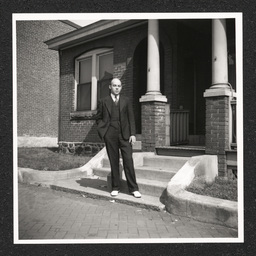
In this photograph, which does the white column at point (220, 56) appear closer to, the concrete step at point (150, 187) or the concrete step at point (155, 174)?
the concrete step at point (155, 174)

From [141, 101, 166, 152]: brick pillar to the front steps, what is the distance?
33 cm

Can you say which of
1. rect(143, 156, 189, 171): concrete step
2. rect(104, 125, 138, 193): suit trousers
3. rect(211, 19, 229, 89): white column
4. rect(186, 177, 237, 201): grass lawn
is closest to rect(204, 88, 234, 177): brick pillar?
rect(211, 19, 229, 89): white column

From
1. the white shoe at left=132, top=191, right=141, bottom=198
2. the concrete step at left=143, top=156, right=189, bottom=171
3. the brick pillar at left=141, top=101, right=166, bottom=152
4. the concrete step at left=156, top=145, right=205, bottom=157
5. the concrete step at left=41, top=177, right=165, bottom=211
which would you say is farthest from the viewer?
the brick pillar at left=141, top=101, right=166, bottom=152

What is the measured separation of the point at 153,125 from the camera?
5180 mm

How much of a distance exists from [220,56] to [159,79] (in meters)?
1.64

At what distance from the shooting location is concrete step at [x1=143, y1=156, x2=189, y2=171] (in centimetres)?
449

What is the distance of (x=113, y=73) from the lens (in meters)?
7.43

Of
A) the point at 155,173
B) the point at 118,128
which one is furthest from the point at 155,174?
the point at 118,128

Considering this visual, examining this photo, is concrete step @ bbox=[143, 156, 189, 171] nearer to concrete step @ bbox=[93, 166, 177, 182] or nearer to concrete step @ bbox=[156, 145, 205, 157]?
concrete step @ bbox=[93, 166, 177, 182]

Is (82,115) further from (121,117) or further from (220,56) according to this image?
(220,56)

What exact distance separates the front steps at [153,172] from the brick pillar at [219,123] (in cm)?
58
